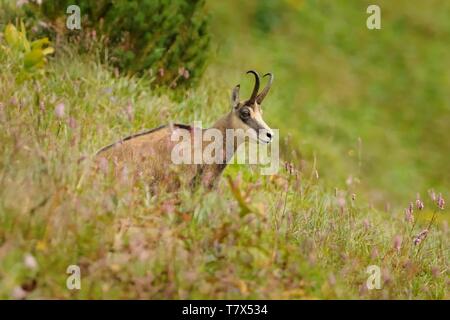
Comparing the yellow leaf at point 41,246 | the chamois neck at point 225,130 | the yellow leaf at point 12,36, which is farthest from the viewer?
the yellow leaf at point 12,36

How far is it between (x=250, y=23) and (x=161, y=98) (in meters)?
12.7

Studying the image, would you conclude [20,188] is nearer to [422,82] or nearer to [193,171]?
[193,171]

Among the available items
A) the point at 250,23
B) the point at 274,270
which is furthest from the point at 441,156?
the point at 274,270

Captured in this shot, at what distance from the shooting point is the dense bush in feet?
38.8

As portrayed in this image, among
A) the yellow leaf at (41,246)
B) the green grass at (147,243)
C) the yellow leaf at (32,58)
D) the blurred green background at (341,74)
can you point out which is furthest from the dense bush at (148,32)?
the yellow leaf at (41,246)

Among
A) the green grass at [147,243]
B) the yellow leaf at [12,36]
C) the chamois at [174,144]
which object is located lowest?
the green grass at [147,243]

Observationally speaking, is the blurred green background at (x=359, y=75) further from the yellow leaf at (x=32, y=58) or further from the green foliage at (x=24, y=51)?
the yellow leaf at (x=32, y=58)

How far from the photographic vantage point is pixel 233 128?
27.9ft

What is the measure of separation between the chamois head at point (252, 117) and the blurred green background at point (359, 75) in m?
7.52

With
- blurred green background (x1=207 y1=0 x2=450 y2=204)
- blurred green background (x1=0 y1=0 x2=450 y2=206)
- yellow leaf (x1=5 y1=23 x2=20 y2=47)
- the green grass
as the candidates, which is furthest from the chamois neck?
blurred green background (x1=207 y1=0 x2=450 y2=204)

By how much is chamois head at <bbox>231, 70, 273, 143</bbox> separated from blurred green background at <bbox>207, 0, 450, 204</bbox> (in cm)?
752

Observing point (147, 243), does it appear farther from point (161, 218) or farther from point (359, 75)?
point (359, 75)

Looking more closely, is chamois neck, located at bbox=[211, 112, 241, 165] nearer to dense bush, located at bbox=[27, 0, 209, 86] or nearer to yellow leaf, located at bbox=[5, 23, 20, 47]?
yellow leaf, located at bbox=[5, 23, 20, 47]

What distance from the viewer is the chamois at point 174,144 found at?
7457mm
